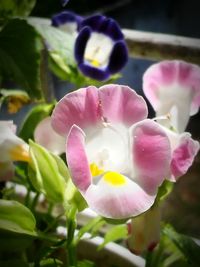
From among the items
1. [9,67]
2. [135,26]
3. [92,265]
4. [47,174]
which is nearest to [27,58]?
[9,67]

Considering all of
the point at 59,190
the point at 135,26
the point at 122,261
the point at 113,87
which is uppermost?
the point at 113,87

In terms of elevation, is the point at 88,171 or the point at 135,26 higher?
the point at 88,171

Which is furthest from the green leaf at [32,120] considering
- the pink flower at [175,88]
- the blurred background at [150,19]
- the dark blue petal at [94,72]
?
the blurred background at [150,19]

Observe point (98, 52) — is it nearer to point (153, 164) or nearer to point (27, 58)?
point (27, 58)

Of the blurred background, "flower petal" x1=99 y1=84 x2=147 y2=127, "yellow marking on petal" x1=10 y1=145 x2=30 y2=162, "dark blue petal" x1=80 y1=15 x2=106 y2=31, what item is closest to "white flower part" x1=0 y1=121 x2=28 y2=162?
"yellow marking on petal" x1=10 y1=145 x2=30 y2=162

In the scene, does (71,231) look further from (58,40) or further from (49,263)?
(58,40)

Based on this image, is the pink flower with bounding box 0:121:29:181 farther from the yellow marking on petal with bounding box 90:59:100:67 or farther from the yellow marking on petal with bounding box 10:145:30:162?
the yellow marking on petal with bounding box 90:59:100:67
